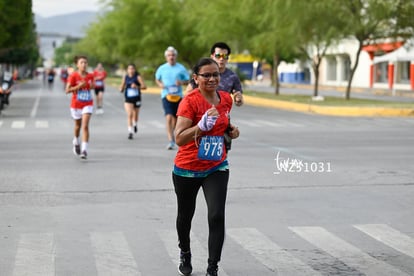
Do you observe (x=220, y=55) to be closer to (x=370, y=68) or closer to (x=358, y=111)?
(x=358, y=111)

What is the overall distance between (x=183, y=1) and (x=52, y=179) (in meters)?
55.3

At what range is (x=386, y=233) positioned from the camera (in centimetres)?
834

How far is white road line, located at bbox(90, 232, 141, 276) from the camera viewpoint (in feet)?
22.2

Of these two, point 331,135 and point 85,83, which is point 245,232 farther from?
point 331,135

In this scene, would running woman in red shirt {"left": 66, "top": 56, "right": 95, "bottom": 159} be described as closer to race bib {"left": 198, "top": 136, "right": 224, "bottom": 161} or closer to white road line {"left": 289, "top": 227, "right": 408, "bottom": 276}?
white road line {"left": 289, "top": 227, "right": 408, "bottom": 276}

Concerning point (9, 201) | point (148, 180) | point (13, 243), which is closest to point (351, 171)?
point (148, 180)

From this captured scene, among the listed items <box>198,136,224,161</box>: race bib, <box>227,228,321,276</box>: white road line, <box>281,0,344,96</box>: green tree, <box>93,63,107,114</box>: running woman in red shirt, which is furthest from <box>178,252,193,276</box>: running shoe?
<box>281,0,344,96</box>: green tree

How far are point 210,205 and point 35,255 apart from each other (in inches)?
71.2

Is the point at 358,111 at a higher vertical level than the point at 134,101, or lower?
lower

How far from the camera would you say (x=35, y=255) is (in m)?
7.32

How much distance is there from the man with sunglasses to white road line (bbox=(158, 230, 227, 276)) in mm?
1368

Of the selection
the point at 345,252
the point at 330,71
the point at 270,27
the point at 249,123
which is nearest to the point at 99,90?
the point at 249,123

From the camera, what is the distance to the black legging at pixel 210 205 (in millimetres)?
6273

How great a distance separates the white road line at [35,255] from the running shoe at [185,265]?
948 mm
